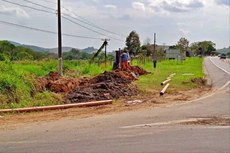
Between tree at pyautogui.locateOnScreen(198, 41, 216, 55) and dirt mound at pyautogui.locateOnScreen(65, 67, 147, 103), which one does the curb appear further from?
tree at pyautogui.locateOnScreen(198, 41, 216, 55)

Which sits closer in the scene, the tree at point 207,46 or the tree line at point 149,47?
the tree line at point 149,47

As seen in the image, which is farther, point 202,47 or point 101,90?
point 202,47

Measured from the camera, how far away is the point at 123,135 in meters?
9.56

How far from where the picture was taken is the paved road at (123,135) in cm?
811

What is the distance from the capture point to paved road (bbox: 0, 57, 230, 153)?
26.6 feet

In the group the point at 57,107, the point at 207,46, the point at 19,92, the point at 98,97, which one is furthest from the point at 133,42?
the point at 207,46

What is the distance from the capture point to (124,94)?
18844 millimetres

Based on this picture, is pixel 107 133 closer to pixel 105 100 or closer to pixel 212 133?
pixel 212 133

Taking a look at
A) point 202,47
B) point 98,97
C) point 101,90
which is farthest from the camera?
point 202,47

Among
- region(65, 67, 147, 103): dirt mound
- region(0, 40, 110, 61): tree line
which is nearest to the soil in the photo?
region(65, 67, 147, 103): dirt mound

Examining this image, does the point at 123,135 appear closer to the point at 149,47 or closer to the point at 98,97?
the point at 98,97

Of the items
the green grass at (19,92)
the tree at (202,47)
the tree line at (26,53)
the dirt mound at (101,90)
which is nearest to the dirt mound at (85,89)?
the dirt mound at (101,90)

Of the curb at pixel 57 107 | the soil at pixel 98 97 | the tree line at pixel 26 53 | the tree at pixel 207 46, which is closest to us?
the soil at pixel 98 97

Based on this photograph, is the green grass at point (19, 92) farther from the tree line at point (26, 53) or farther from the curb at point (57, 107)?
the tree line at point (26, 53)
